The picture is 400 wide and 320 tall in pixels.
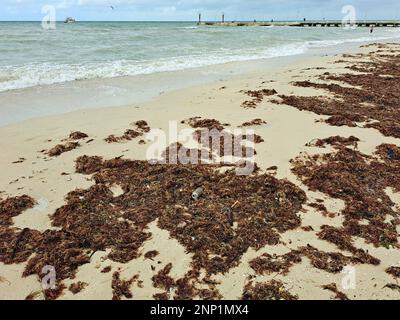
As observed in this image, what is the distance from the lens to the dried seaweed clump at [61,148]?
6.32 m

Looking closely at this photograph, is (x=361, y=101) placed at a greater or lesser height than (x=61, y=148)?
greater

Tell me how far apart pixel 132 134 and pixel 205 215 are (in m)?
3.35

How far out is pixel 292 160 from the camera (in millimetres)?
5832

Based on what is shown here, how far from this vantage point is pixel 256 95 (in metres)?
10.1

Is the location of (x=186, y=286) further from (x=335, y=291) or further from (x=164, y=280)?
(x=335, y=291)

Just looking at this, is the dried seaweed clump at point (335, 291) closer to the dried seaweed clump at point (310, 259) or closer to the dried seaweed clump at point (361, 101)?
the dried seaweed clump at point (310, 259)

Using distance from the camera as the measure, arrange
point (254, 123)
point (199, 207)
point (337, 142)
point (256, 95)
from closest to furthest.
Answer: point (199, 207) < point (337, 142) < point (254, 123) < point (256, 95)

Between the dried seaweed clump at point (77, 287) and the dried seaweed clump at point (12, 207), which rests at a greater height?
the dried seaweed clump at point (12, 207)

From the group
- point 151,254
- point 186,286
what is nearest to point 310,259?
point 186,286

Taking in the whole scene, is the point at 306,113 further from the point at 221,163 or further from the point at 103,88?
the point at 103,88

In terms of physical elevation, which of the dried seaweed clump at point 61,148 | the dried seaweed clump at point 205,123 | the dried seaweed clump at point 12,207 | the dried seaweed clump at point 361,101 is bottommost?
the dried seaweed clump at point 12,207

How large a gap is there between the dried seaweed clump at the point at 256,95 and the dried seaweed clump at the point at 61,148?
4417mm

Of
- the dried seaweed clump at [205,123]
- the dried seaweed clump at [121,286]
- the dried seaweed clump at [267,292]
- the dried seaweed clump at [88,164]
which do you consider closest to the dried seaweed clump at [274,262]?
the dried seaweed clump at [267,292]

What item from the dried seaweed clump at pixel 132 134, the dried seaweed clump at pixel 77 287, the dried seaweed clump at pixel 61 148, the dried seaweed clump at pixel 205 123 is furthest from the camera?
the dried seaweed clump at pixel 205 123
